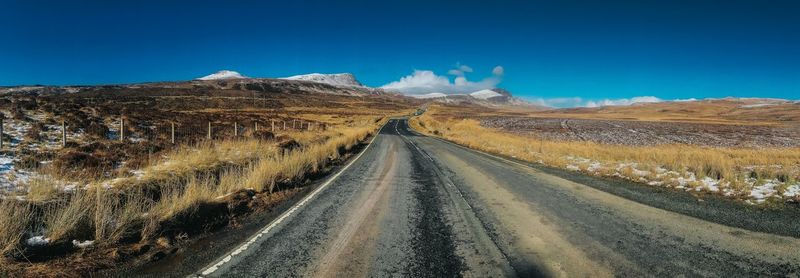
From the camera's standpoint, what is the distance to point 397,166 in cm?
1488

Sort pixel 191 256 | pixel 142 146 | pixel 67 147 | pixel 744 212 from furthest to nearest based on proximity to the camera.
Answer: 1. pixel 142 146
2. pixel 67 147
3. pixel 744 212
4. pixel 191 256

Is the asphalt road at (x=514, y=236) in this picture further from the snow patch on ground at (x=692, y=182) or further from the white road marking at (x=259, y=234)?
the snow patch on ground at (x=692, y=182)

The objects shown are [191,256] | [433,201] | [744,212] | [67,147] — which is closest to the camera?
[191,256]

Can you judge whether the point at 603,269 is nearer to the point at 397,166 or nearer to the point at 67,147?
the point at 397,166

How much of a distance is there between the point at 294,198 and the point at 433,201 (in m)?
3.04

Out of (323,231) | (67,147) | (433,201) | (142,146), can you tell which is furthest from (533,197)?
(67,147)

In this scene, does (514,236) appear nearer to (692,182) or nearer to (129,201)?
(129,201)

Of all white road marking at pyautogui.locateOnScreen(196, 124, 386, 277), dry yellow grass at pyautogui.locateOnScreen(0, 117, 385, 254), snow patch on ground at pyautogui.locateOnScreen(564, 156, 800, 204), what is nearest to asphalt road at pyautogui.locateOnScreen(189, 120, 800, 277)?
white road marking at pyautogui.locateOnScreen(196, 124, 386, 277)

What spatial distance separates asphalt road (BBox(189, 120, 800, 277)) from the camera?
4727mm

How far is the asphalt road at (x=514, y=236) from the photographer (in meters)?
4.73

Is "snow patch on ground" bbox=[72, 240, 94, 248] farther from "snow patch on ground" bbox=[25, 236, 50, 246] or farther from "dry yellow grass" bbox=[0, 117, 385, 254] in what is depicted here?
"snow patch on ground" bbox=[25, 236, 50, 246]

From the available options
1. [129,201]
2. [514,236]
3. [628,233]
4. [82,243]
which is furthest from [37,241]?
[628,233]

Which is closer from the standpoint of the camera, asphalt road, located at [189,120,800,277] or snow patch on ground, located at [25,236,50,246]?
asphalt road, located at [189,120,800,277]

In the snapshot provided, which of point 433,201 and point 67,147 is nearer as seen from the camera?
point 433,201
